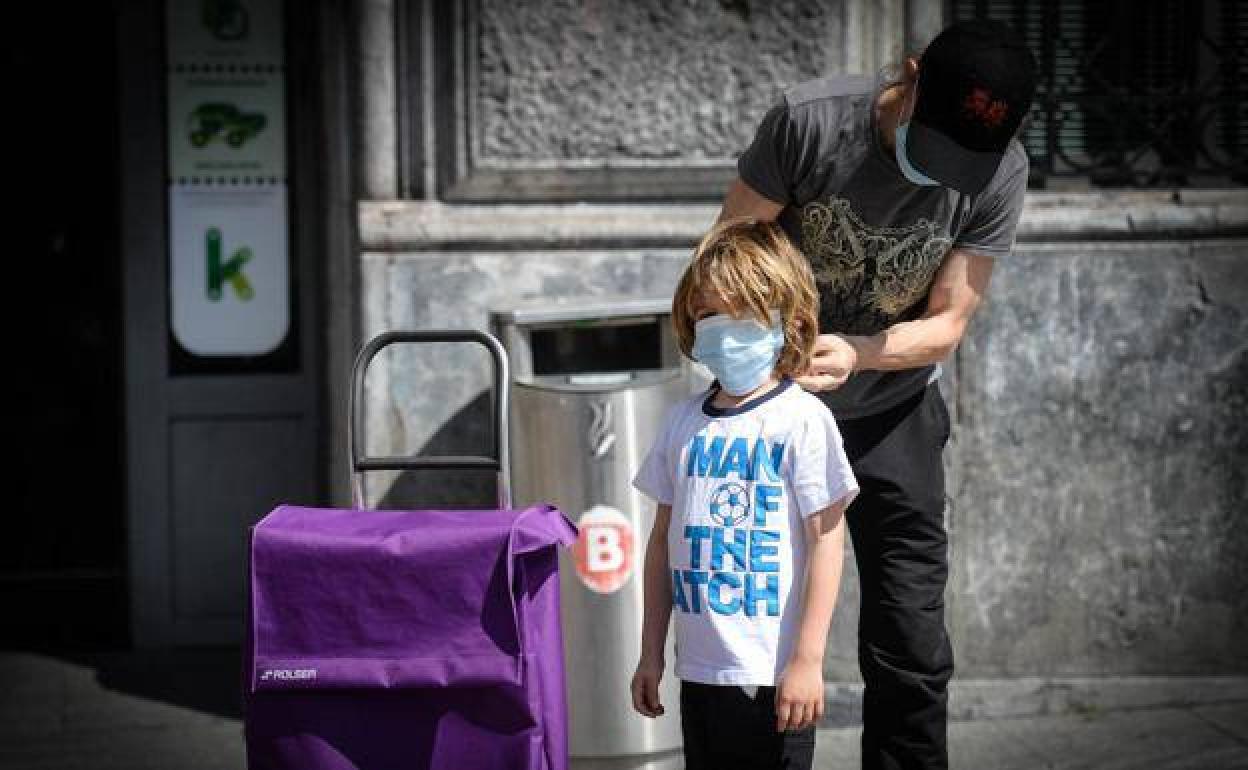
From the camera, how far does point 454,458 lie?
11.6 feet

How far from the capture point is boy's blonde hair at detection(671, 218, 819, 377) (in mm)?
3064

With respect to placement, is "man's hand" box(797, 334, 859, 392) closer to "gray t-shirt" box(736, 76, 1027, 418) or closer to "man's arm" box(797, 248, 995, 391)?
"man's arm" box(797, 248, 995, 391)

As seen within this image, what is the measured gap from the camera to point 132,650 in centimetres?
638

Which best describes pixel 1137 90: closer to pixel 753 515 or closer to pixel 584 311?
pixel 584 311

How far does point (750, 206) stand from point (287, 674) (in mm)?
1237

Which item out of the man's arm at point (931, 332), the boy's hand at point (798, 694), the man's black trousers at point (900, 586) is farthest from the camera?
the man's black trousers at point (900, 586)

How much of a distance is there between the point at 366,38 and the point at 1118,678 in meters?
2.95

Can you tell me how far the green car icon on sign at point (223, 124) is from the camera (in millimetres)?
6227

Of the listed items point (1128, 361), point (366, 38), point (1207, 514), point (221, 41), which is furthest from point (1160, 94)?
point (221, 41)

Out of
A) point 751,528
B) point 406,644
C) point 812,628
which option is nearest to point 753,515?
point 751,528

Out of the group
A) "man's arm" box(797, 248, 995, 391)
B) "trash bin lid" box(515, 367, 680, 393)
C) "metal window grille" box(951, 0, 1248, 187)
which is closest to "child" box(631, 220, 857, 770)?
"man's arm" box(797, 248, 995, 391)

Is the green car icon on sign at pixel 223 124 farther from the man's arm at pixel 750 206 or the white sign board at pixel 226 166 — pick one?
the man's arm at pixel 750 206

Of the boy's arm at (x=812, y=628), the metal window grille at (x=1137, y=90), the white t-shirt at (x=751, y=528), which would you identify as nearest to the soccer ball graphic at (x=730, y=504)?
the white t-shirt at (x=751, y=528)

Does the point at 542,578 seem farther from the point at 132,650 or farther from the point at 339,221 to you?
the point at 132,650
